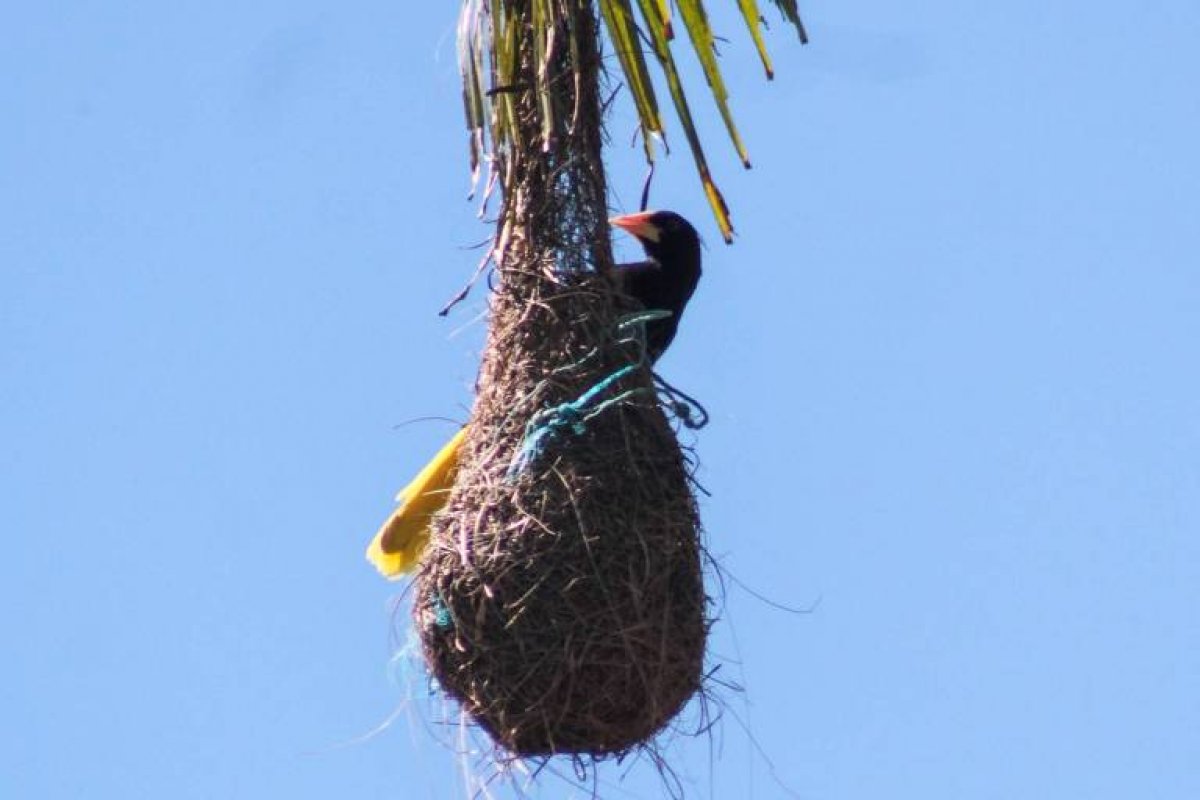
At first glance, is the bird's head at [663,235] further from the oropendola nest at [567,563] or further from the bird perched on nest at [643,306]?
the oropendola nest at [567,563]

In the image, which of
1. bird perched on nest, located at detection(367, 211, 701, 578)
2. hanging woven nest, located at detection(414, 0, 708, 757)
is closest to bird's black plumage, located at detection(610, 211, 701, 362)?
bird perched on nest, located at detection(367, 211, 701, 578)

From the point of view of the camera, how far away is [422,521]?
336 inches

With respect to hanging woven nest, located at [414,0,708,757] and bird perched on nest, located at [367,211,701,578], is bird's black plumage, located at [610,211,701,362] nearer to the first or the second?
bird perched on nest, located at [367,211,701,578]

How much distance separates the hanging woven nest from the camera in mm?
7922

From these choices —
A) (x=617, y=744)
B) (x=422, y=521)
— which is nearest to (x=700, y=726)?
(x=617, y=744)

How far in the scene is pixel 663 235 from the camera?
893cm

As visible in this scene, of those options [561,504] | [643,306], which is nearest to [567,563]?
[561,504]

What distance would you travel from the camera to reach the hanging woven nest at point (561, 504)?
7.92 meters

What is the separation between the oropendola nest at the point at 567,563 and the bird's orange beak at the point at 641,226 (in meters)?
0.56

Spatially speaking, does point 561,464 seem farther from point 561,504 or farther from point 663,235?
point 663,235

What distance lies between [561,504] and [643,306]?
0.73 m

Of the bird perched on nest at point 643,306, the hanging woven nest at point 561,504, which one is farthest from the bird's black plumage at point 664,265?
the hanging woven nest at point 561,504

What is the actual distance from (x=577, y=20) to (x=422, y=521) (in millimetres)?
1073

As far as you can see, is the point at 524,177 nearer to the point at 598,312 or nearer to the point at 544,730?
the point at 598,312
